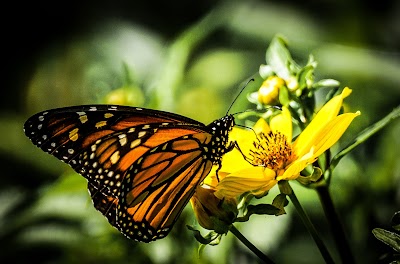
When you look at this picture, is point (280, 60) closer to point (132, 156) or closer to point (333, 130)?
point (333, 130)

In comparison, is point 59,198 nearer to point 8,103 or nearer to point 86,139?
point 86,139

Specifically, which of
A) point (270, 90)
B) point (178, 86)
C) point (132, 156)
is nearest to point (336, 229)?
point (270, 90)

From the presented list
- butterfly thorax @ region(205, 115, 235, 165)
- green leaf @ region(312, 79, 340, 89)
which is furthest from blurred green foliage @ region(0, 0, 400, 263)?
green leaf @ region(312, 79, 340, 89)

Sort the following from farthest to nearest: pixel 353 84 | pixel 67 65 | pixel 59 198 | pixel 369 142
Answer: pixel 67 65 < pixel 353 84 < pixel 369 142 < pixel 59 198

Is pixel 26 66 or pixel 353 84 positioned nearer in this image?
pixel 353 84

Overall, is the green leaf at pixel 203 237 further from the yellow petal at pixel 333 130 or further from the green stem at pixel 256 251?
the yellow petal at pixel 333 130

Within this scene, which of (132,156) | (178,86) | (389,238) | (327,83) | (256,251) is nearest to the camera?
(389,238)

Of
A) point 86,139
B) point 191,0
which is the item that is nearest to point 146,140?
point 86,139
